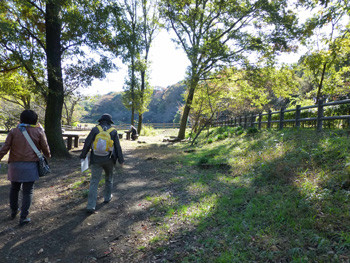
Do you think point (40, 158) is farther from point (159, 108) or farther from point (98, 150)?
point (159, 108)

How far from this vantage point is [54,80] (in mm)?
7875

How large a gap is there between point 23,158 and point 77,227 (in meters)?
1.43

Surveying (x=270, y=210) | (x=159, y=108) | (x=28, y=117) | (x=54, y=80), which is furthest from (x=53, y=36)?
(x=159, y=108)

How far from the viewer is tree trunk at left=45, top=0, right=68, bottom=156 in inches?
294

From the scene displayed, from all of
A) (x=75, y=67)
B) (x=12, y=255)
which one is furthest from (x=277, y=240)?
(x=75, y=67)

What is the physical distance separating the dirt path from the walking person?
0.46 m

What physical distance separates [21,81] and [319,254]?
1465 cm

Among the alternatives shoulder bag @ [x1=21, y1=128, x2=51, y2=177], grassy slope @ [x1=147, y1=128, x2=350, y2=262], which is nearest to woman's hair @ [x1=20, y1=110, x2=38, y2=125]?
shoulder bag @ [x1=21, y1=128, x2=51, y2=177]

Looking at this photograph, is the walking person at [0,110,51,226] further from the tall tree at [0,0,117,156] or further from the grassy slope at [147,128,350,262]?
the tall tree at [0,0,117,156]

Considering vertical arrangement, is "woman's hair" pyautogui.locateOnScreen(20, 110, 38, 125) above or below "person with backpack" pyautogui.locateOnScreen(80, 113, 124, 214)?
above

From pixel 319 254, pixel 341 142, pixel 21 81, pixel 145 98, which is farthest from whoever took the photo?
pixel 145 98

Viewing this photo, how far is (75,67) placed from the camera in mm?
8734

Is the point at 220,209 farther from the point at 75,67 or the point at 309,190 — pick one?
the point at 75,67

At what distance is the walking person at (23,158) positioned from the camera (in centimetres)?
321
